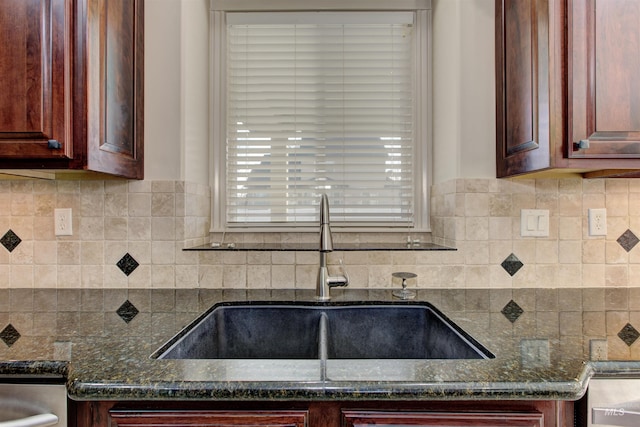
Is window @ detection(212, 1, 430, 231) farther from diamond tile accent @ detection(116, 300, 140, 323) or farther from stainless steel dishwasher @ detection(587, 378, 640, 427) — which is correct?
stainless steel dishwasher @ detection(587, 378, 640, 427)

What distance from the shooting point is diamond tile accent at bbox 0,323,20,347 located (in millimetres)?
963

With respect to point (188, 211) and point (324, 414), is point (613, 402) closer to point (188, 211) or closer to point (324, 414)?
point (324, 414)

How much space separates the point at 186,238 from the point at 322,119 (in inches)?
32.9

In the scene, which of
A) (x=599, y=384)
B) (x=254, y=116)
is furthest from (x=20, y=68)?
(x=599, y=384)

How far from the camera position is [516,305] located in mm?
1308

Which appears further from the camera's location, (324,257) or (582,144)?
(324,257)

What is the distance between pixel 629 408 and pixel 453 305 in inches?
21.2

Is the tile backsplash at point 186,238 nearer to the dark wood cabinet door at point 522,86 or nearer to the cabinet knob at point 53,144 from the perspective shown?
the dark wood cabinet door at point 522,86

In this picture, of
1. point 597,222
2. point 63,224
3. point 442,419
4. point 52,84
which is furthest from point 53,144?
point 597,222

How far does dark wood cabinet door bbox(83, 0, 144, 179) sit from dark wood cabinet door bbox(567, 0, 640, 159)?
1.50 metres

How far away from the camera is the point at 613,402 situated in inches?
32.9

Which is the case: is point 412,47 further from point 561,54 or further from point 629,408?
point 629,408

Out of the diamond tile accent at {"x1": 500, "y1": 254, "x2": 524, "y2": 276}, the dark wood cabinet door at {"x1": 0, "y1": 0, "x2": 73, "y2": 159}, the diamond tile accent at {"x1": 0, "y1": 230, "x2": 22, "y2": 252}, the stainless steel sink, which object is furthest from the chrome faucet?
the diamond tile accent at {"x1": 0, "y1": 230, "x2": 22, "y2": 252}

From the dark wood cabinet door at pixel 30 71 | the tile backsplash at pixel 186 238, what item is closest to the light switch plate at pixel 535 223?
the tile backsplash at pixel 186 238
